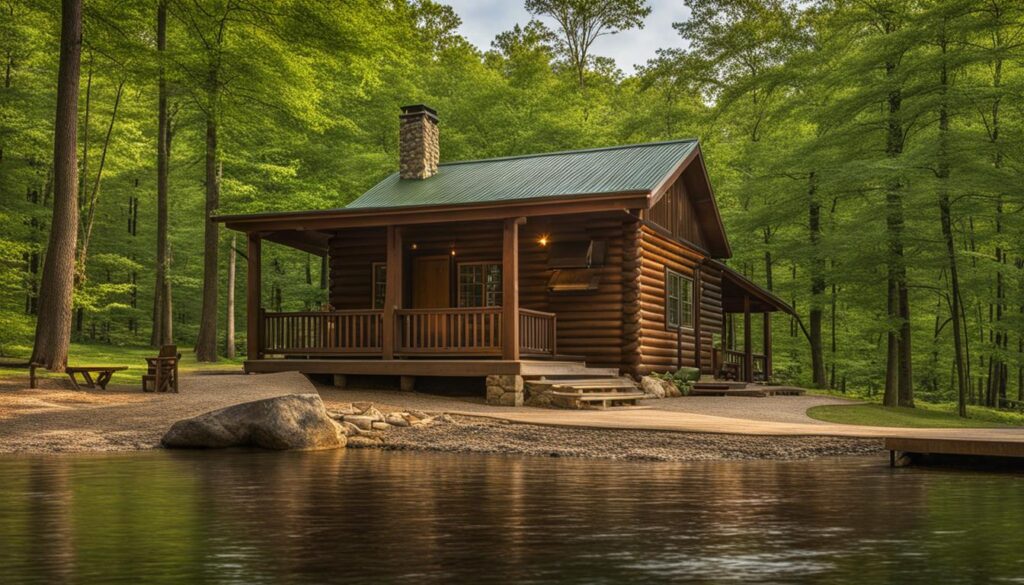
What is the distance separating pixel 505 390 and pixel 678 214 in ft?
27.6

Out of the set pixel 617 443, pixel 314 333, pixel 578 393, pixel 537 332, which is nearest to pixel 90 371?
pixel 314 333

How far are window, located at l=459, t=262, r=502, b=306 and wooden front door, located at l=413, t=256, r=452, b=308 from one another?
0.33 m

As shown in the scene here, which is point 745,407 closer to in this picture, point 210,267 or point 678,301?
point 678,301

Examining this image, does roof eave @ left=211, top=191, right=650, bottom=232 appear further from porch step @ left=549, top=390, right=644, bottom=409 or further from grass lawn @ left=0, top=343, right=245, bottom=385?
grass lawn @ left=0, top=343, right=245, bottom=385

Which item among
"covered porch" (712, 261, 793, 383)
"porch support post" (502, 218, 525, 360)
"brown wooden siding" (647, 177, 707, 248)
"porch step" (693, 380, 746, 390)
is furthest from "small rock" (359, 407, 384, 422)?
"covered porch" (712, 261, 793, 383)

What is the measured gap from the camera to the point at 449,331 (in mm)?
19188

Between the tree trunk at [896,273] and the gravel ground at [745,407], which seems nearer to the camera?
the gravel ground at [745,407]

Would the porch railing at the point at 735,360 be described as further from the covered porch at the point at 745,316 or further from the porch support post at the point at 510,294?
the porch support post at the point at 510,294

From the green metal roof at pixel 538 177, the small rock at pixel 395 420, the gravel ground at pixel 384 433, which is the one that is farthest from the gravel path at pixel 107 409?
the green metal roof at pixel 538 177

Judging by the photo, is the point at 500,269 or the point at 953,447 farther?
the point at 500,269

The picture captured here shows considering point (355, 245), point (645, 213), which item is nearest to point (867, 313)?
point (645, 213)

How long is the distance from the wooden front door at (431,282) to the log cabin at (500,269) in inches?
1.3

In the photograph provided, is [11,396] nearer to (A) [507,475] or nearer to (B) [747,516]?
(A) [507,475]

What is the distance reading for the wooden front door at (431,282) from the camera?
21547mm
